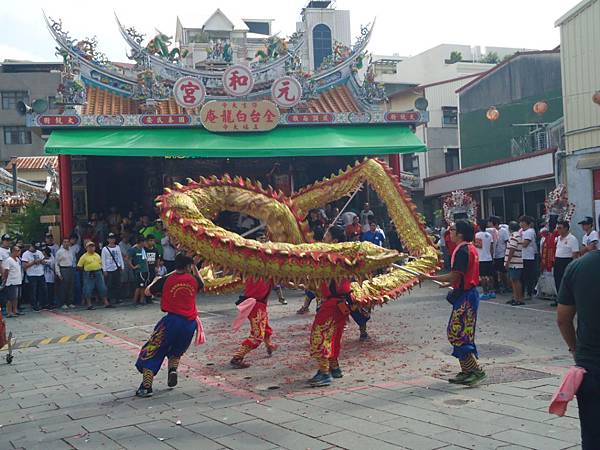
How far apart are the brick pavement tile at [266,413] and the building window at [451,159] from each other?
26239 mm

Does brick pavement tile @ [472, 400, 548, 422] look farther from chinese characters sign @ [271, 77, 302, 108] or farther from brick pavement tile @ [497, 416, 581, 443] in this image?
chinese characters sign @ [271, 77, 302, 108]

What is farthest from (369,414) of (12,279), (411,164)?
(411,164)

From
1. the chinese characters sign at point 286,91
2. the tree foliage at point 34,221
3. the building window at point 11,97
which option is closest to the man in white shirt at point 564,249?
the chinese characters sign at point 286,91

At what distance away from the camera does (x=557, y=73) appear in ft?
72.6

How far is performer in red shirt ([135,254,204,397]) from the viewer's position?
21.1 ft

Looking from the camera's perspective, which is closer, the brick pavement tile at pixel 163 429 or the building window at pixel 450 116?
the brick pavement tile at pixel 163 429

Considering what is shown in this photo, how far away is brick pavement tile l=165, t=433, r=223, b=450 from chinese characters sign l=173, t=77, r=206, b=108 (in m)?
12.4

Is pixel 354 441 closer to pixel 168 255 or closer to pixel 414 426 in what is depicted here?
pixel 414 426

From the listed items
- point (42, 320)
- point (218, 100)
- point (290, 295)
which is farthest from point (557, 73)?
point (42, 320)

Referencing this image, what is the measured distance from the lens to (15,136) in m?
40.4

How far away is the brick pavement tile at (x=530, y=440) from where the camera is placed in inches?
175

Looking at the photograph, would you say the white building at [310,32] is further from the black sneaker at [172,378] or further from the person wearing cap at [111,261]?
the black sneaker at [172,378]

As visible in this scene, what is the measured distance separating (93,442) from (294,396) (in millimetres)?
1917

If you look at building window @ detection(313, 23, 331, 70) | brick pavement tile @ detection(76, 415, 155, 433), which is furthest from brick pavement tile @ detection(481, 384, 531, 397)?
building window @ detection(313, 23, 331, 70)
